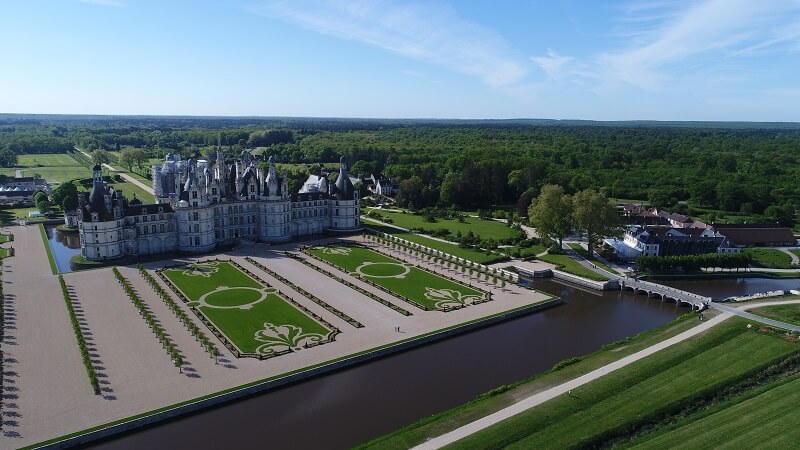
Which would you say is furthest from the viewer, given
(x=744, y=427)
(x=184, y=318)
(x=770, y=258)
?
(x=770, y=258)

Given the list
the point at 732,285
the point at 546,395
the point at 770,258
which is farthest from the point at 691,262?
the point at 546,395

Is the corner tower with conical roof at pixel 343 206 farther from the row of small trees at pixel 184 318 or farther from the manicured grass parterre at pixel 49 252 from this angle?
the manicured grass parterre at pixel 49 252

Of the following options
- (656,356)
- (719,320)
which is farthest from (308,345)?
(719,320)

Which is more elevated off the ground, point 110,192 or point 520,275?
point 110,192

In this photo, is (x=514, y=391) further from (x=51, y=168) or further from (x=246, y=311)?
(x=51, y=168)

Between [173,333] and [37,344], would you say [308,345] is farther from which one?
[37,344]

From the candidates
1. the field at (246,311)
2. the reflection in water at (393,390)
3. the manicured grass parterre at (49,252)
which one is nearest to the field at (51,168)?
the manicured grass parterre at (49,252)

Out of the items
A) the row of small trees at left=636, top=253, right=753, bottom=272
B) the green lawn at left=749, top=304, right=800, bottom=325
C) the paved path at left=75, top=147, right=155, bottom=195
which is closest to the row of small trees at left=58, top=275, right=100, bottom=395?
the green lawn at left=749, top=304, right=800, bottom=325
